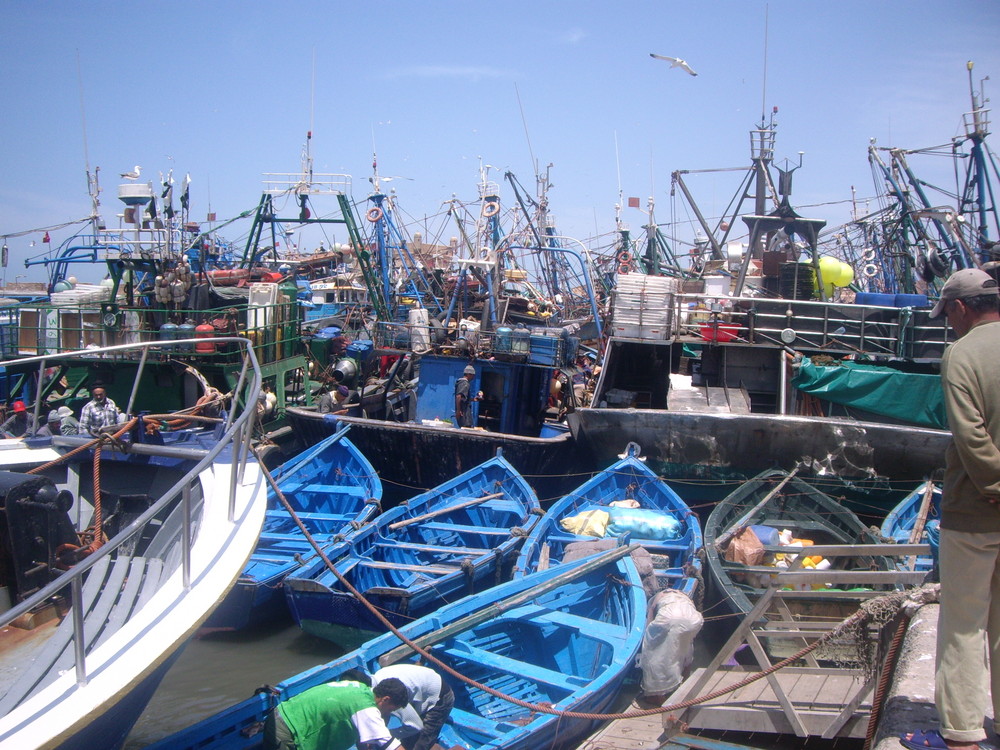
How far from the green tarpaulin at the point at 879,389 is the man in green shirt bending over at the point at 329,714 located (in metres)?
8.58

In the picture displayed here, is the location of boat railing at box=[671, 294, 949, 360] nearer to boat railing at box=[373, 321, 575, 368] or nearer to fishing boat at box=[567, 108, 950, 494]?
fishing boat at box=[567, 108, 950, 494]

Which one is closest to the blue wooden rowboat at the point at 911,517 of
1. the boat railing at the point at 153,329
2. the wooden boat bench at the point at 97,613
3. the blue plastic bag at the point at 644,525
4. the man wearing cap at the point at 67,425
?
Result: the blue plastic bag at the point at 644,525

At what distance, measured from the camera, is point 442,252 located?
29.5 metres

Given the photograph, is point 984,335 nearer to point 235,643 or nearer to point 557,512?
point 557,512

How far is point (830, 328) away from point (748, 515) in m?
4.99

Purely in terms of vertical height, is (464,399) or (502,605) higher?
(464,399)

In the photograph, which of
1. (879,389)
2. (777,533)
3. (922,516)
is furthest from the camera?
(879,389)

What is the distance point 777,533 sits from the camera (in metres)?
8.48

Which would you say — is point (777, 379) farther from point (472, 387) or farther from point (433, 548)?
point (433, 548)

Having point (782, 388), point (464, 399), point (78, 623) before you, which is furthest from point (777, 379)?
point (78, 623)

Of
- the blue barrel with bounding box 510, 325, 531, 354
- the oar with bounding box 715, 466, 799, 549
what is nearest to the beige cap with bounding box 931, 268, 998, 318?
the oar with bounding box 715, 466, 799, 549

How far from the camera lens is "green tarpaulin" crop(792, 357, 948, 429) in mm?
10375

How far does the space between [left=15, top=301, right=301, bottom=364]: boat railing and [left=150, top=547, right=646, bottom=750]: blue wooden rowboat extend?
7920mm

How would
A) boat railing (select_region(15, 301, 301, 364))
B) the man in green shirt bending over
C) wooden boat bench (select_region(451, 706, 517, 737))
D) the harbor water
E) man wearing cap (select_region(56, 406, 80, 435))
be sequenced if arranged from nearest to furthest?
the man in green shirt bending over
wooden boat bench (select_region(451, 706, 517, 737))
the harbor water
man wearing cap (select_region(56, 406, 80, 435))
boat railing (select_region(15, 301, 301, 364))
